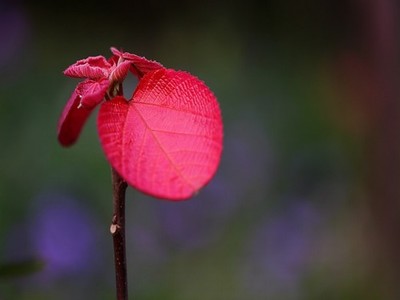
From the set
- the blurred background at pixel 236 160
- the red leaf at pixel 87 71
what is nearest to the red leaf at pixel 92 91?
the red leaf at pixel 87 71

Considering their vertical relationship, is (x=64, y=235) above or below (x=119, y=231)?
below

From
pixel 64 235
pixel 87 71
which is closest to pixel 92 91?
pixel 87 71

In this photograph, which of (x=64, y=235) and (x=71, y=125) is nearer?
(x=71, y=125)

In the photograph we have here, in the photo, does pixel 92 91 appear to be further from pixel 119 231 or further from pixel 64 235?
pixel 64 235

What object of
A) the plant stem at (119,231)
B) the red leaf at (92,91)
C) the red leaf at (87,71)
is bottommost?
the plant stem at (119,231)

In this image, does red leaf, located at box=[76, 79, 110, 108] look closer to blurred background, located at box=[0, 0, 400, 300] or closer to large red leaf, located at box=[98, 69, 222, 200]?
large red leaf, located at box=[98, 69, 222, 200]

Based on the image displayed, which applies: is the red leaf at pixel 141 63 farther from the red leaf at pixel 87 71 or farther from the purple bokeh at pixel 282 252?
the purple bokeh at pixel 282 252
